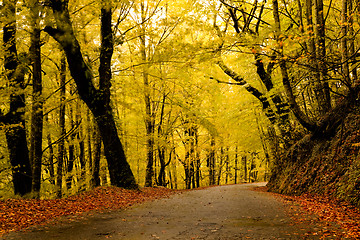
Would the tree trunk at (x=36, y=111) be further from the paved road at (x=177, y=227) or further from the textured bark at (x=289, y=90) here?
the textured bark at (x=289, y=90)

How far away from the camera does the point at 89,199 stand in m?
9.31

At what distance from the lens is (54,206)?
787cm

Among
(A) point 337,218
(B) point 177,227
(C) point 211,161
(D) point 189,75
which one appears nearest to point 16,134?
(B) point 177,227

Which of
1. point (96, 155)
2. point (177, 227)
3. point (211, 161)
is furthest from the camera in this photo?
point (211, 161)

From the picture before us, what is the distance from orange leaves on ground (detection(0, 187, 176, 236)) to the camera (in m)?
6.06

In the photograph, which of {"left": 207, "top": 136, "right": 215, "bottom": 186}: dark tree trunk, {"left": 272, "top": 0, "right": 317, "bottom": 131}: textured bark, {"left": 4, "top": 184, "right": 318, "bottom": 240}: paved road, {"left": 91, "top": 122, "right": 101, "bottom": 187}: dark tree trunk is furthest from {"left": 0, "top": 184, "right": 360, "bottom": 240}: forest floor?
{"left": 207, "top": 136, "right": 215, "bottom": 186}: dark tree trunk

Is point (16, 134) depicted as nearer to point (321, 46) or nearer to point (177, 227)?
point (177, 227)

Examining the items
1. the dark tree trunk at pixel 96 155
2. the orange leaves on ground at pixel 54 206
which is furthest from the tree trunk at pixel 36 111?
the dark tree trunk at pixel 96 155

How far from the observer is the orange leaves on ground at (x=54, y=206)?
19.9 feet

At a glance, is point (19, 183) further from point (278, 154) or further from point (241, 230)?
point (278, 154)

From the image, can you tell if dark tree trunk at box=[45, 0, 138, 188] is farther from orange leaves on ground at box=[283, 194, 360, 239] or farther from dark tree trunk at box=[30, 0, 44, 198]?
orange leaves on ground at box=[283, 194, 360, 239]

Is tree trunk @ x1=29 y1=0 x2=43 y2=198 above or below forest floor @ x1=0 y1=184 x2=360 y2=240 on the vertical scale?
above

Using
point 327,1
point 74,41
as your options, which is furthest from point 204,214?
point 327,1

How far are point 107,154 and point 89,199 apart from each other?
2604 millimetres
